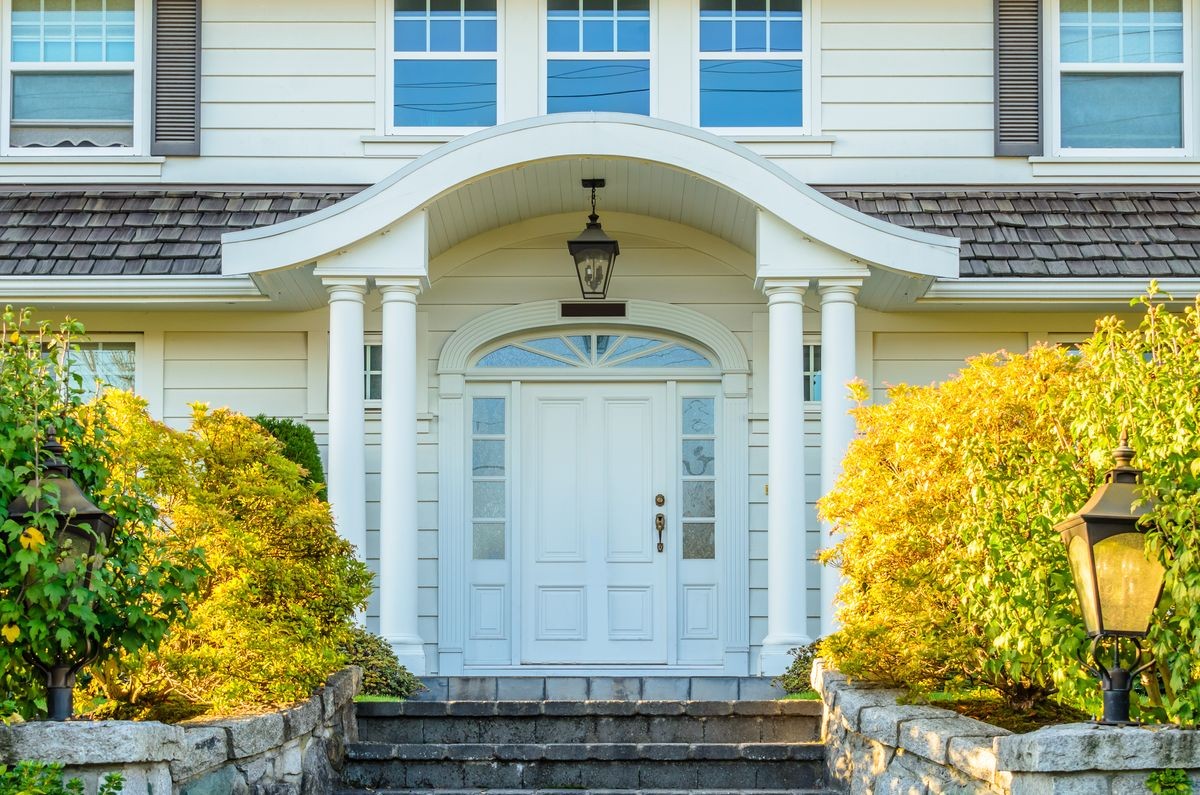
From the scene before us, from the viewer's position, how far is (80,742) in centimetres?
505

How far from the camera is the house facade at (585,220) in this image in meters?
9.93

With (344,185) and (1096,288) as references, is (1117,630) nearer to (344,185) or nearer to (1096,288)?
(1096,288)

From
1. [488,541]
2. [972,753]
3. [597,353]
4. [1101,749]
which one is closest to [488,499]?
[488,541]

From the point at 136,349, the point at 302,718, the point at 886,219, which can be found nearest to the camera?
the point at 302,718

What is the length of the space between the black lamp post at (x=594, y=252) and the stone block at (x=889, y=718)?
144 inches

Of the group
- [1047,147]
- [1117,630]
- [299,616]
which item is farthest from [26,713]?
[1047,147]

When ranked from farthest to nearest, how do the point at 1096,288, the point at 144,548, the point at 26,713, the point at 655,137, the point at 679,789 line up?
the point at 1096,288
the point at 655,137
the point at 679,789
the point at 144,548
the point at 26,713

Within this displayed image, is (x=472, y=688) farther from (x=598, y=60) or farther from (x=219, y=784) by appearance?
(x=598, y=60)

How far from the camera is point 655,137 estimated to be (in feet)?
28.7

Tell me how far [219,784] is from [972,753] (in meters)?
2.83

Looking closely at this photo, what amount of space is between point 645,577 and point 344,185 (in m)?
3.31

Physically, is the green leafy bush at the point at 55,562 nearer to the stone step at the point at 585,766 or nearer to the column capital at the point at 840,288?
the stone step at the point at 585,766

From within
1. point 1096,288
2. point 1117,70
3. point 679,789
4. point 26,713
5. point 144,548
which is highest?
point 1117,70

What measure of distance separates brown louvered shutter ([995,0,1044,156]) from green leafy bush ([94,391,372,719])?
5.58 meters
